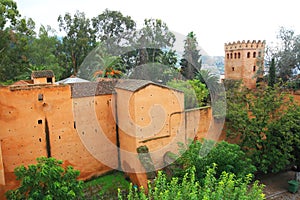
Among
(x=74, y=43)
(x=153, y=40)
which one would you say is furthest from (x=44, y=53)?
(x=153, y=40)

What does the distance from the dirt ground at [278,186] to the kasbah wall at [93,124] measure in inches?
168

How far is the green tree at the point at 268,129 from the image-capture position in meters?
13.1

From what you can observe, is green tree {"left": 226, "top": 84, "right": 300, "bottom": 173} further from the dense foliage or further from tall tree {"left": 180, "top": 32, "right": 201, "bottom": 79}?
tall tree {"left": 180, "top": 32, "right": 201, "bottom": 79}

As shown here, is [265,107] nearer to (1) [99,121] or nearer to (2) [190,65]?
(1) [99,121]

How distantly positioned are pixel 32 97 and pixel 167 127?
6792 mm

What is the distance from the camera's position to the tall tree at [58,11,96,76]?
29734 millimetres

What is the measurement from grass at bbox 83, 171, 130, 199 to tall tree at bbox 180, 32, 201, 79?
14.4 meters

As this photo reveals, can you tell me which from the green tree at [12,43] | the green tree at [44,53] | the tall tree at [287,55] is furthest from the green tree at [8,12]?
the tall tree at [287,55]

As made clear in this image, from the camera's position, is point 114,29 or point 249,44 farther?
point 114,29

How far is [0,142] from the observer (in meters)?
11.6

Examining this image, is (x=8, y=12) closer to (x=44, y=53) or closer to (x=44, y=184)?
(x=44, y=53)

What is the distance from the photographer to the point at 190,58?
27359 millimetres

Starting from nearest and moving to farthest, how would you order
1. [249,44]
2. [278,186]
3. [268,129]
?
1. [268,129]
2. [278,186]
3. [249,44]

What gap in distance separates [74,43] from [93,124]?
61.1 ft
